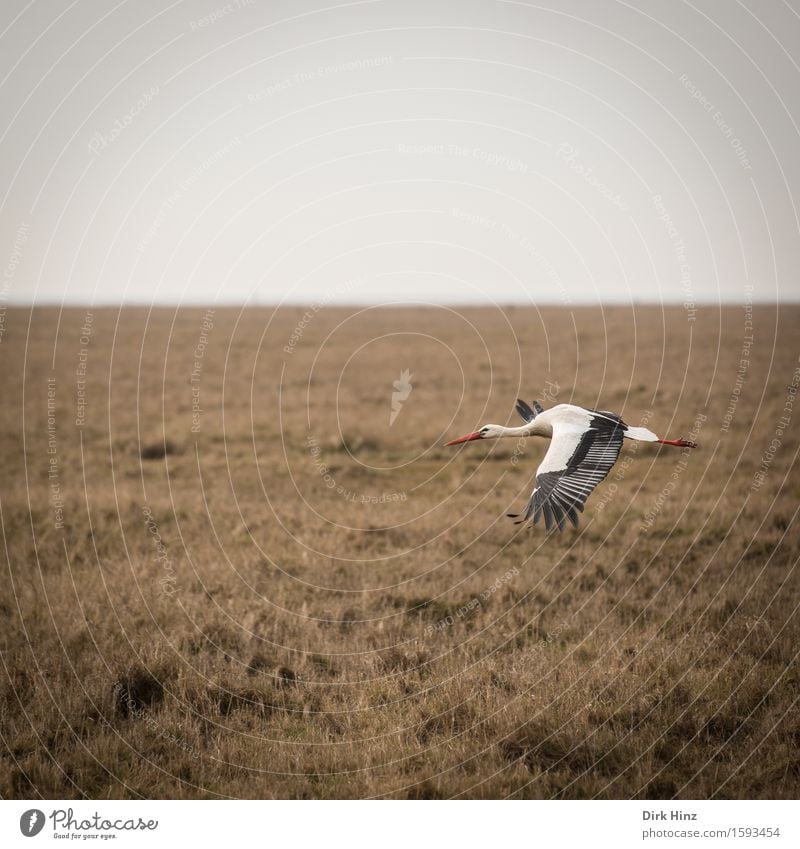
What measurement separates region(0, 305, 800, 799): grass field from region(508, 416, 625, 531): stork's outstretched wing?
2011mm

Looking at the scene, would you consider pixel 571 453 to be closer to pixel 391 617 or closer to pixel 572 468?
pixel 572 468

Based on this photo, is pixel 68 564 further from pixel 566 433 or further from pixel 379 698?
pixel 566 433

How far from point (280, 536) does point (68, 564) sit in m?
2.89

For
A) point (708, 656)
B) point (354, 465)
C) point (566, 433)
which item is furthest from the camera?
point (354, 465)

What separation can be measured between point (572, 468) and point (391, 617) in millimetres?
3375

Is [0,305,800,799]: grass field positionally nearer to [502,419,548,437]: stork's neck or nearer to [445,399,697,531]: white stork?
[445,399,697,531]: white stork

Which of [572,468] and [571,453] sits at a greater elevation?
[571,453]

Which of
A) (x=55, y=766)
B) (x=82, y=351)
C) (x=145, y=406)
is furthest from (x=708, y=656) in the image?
(x=82, y=351)

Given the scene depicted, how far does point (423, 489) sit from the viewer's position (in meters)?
12.9

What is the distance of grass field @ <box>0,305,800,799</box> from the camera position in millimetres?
5348

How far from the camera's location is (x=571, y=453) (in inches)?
203

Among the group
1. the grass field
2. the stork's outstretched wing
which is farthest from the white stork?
the grass field

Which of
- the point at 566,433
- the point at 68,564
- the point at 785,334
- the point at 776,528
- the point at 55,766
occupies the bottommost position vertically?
the point at 55,766

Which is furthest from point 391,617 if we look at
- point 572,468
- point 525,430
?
point 572,468
